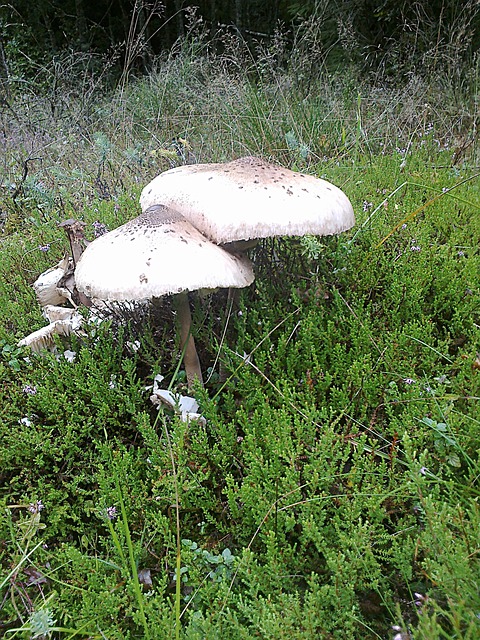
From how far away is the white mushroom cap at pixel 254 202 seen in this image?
1721 mm

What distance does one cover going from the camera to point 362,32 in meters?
7.13

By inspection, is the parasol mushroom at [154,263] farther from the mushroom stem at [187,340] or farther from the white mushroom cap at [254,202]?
the mushroom stem at [187,340]

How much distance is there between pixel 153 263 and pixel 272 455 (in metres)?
0.79

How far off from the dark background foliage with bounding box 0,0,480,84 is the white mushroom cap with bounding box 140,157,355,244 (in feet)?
13.0

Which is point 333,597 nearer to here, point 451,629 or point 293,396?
point 451,629

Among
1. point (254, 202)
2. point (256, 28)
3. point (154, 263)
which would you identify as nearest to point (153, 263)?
point (154, 263)

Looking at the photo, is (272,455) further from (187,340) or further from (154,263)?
(154,263)

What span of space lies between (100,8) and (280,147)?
13.8 meters

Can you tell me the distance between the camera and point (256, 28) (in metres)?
12.7

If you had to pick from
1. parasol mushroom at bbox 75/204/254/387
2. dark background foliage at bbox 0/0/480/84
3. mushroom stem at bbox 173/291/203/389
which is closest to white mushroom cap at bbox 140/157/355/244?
parasol mushroom at bbox 75/204/254/387

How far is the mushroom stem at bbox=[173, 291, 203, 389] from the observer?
80.4 inches

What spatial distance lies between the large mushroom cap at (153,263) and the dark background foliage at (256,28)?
440 centimetres

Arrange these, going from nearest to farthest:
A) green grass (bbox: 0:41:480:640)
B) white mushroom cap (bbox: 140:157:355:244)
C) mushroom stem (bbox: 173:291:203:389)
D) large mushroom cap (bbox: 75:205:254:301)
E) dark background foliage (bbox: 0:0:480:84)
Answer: green grass (bbox: 0:41:480:640), large mushroom cap (bbox: 75:205:254:301), white mushroom cap (bbox: 140:157:355:244), mushroom stem (bbox: 173:291:203:389), dark background foliage (bbox: 0:0:480:84)

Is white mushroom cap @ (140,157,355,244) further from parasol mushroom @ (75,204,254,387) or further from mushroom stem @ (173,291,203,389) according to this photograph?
mushroom stem @ (173,291,203,389)
